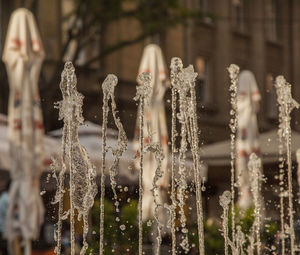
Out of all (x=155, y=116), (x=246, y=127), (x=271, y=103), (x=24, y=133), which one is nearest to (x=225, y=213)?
(x=24, y=133)

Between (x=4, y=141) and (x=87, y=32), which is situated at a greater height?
(x=87, y=32)

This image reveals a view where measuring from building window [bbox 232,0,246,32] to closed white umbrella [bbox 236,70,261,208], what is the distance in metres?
11.0

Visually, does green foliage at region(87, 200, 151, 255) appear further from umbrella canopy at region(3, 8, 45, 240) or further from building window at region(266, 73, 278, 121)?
building window at region(266, 73, 278, 121)

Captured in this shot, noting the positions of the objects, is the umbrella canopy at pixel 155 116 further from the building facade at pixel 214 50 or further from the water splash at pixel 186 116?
the building facade at pixel 214 50

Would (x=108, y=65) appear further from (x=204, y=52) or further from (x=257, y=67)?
(x=257, y=67)

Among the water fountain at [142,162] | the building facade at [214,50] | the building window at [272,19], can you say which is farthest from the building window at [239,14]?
the water fountain at [142,162]

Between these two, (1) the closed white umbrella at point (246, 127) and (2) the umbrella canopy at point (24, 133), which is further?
(1) the closed white umbrella at point (246, 127)

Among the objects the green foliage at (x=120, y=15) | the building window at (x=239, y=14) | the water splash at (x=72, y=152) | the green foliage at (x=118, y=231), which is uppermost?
the building window at (x=239, y=14)

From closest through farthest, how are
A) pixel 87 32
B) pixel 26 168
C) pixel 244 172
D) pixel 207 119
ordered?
pixel 26 168, pixel 244 172, pixel 87 32, pixel 207 119

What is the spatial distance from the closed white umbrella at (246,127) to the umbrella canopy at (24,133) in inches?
99.7

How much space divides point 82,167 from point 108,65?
43.1ft

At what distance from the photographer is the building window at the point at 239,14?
899 inches

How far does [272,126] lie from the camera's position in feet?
73.6

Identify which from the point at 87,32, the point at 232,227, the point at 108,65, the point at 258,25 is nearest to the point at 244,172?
the point at 232,227
